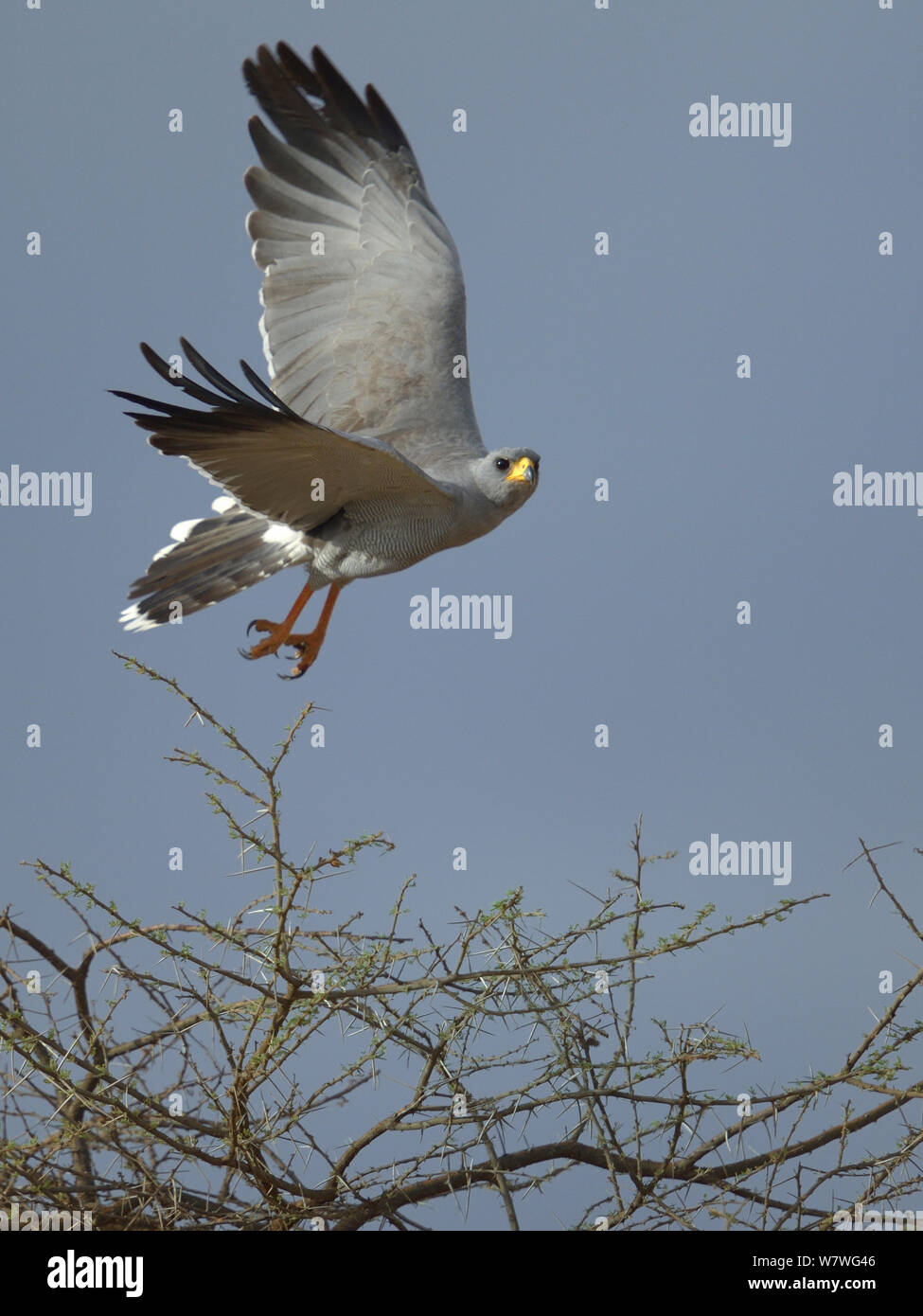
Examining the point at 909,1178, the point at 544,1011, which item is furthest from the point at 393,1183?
the point at 909,1178

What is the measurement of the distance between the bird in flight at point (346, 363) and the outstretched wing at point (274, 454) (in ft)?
0.07

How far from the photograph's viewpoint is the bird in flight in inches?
223

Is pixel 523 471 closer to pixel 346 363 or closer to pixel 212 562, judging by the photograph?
pixel 346 363

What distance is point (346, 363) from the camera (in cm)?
639

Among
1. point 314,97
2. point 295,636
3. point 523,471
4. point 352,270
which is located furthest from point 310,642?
point 314,97

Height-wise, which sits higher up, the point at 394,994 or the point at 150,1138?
the point at 394,994

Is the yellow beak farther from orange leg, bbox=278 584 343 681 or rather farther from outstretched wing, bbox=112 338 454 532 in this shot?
orange leg, bbox=278 584 343 681

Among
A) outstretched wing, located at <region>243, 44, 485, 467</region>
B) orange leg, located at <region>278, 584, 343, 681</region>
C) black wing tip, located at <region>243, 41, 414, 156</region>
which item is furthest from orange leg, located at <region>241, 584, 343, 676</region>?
black wing tip, located at <region>243, 41, 414, 156</region>

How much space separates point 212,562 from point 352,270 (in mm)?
1649

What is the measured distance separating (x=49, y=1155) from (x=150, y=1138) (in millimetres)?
286

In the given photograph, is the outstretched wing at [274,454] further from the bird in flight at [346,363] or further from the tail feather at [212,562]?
the tail feather at [212,562]
